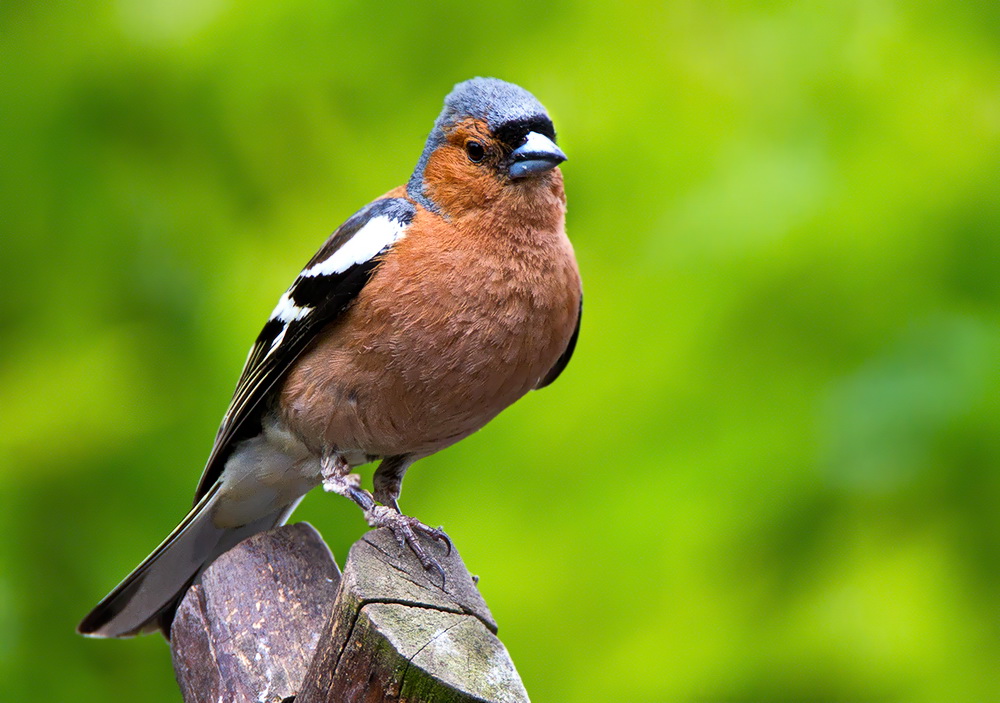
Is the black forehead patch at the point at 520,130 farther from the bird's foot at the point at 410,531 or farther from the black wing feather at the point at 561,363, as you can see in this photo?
the bird's foot at the point at 410,531

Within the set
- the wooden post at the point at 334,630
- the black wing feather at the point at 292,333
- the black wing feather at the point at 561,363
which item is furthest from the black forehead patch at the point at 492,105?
the wooden post at the point at 334,630

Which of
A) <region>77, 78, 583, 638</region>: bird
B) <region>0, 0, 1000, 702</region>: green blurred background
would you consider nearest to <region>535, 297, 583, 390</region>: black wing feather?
<region>77, 78, 583, 638</region>: bird

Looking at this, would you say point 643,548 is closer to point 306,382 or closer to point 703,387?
point 703,387

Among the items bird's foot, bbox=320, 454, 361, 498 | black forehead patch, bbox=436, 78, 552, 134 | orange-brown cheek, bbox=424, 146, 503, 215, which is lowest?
bird's foot, bbox=320, 454, 361, 498

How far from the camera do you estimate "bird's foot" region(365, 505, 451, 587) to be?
2.31 m

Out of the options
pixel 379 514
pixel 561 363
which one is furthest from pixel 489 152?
pixel 379 514

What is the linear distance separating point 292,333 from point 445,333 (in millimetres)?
511

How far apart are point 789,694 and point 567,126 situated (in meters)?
2.00

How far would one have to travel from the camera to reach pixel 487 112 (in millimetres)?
2941

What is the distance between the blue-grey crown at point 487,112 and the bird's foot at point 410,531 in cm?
86

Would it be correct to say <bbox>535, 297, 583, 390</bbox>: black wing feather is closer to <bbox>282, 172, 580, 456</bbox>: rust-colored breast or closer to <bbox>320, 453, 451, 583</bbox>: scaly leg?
<bbox>282, 172, 580, 456</bbox>: rust-colored breast

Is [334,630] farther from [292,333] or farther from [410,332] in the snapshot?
[292,333]

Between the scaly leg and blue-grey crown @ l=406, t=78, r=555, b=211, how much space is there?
777 mm

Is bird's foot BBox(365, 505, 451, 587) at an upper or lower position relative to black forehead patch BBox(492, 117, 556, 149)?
lower
